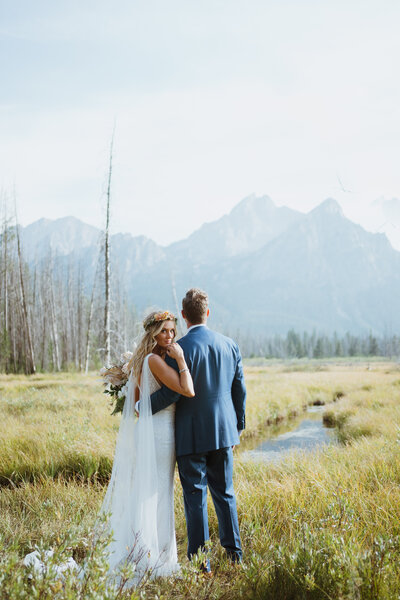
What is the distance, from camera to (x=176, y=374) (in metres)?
3.88

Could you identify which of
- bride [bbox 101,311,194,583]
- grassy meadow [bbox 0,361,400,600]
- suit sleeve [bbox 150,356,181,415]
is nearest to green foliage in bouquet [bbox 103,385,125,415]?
bride [bbox 101,311,194,583]

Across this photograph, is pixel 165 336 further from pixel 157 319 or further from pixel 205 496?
pixel 205 496

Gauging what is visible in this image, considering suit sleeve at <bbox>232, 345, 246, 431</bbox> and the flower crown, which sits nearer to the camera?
the flower crown

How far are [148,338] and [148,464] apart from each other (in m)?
1.05

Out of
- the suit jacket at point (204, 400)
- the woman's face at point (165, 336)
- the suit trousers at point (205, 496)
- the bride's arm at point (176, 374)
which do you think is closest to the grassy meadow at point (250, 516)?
the suit trousers at point (205, 496)

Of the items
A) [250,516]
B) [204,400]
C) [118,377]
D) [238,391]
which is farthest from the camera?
[250,516]

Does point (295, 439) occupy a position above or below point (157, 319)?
below

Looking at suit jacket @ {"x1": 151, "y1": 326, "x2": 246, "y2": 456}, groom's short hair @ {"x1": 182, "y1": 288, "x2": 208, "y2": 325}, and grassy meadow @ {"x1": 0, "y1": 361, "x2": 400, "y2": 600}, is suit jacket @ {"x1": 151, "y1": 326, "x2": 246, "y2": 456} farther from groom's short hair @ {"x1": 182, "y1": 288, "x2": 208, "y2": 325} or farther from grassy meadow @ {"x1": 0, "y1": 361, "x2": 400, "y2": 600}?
grassy meadow @ {"x1": 0, "y1": 361, "x2": 400, "y2": 600}

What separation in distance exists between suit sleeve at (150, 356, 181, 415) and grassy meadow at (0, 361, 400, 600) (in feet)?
3.61

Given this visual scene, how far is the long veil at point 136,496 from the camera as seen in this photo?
3875 mm

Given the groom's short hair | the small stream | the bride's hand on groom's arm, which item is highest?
the groom's short hair

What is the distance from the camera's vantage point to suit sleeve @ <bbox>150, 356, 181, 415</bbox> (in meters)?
3.95

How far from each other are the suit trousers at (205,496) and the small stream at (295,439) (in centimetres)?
596

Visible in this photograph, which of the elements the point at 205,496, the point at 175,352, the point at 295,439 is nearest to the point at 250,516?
the point at 205,496
